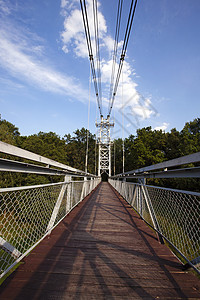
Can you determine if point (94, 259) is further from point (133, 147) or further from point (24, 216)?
point (133, 147)

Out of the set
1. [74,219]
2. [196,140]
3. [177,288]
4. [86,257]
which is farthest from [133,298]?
[196,140]

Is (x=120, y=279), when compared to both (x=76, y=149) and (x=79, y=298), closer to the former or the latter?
(x=79, y=298)

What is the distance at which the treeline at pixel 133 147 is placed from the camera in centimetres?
1601

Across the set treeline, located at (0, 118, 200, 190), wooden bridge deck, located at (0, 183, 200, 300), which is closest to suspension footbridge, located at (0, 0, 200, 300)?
wooden bridge deck, located at (0, 183, 200, 300)

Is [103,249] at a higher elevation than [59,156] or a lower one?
lower

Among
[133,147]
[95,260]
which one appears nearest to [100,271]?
[95,260]

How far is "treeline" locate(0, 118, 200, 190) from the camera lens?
1601 cm

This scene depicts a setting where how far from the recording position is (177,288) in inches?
44.0

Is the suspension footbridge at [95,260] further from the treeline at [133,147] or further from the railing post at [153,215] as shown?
the treeline at [133,147]

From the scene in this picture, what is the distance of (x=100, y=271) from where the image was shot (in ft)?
4.20

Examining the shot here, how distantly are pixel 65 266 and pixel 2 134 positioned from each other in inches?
682

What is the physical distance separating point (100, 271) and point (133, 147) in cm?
2356

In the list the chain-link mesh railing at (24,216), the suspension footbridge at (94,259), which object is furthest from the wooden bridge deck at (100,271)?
the chain-link mesh railing at (24,216)

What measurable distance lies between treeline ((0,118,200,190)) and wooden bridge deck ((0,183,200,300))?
1414 cm
